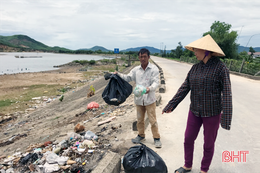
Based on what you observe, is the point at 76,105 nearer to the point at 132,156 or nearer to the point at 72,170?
the point at 72,170

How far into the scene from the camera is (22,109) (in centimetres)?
1004

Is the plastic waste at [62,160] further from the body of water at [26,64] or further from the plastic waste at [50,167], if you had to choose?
the body of water at [26,64]

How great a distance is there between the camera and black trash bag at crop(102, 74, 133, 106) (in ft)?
10.4

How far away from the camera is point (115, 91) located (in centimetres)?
320

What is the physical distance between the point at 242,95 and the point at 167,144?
5976 mm

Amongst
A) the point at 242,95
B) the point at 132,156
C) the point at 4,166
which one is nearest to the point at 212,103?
the point at 132,156

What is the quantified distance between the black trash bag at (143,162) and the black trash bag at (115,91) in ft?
3.29

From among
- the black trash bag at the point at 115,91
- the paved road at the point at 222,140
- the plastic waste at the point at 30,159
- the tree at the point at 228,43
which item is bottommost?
the plastic waste at the point at 30,159

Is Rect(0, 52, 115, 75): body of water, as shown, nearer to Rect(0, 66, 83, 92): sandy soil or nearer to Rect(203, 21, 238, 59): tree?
Rect(0, 66, 83, 92): sandy soil

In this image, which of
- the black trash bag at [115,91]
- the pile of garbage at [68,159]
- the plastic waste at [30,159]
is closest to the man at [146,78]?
the black trash bag at [115,91]

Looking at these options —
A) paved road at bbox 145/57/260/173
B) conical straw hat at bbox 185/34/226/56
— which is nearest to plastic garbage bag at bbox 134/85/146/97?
conical straw hat at bbox 185/34/226/56

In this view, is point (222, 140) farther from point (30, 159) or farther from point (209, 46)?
point (30, 159)

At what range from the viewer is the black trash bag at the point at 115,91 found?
10.4 feet

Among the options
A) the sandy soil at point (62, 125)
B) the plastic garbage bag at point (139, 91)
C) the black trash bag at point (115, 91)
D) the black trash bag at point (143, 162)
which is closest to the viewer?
the black trash bag at point (143, 162)
